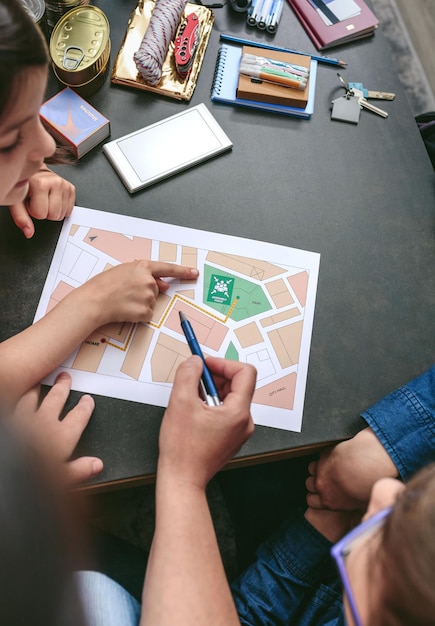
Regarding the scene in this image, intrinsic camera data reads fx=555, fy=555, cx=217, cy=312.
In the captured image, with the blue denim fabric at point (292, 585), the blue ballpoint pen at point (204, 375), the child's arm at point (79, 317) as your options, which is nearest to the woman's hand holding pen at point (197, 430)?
the blue ballpoint pen at point (204, 375)

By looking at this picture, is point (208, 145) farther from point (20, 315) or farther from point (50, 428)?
point (50, 428)

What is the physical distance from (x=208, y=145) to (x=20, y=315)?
0.42 metres

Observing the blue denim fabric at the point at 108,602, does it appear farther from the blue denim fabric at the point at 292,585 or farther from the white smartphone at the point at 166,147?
the white smartphone at the point at 166,147

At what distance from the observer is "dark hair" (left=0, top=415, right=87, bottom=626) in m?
0.40

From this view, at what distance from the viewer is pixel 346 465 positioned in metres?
0.82

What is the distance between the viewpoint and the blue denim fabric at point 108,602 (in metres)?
0.73

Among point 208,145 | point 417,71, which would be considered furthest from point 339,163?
point 417,71

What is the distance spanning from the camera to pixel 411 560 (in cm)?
44

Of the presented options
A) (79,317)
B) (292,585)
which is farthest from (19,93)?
(292,585)

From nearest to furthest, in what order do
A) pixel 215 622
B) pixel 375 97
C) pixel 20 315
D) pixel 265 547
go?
pixel 215 622 < pixel 20 315 < pixel 265 547 < pixel 375 97

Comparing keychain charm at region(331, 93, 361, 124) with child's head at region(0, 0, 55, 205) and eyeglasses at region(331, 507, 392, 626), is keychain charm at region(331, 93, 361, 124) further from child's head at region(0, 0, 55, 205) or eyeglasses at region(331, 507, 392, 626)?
eyeglasses at region(331, 507, 392, 626)

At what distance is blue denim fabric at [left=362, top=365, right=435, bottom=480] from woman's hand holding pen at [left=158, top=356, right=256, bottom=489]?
0.20 metres

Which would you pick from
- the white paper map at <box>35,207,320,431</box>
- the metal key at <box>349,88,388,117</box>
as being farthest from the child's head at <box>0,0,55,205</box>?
the metal key at <box>349,88,388,117</box>

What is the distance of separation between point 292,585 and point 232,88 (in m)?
0.83
